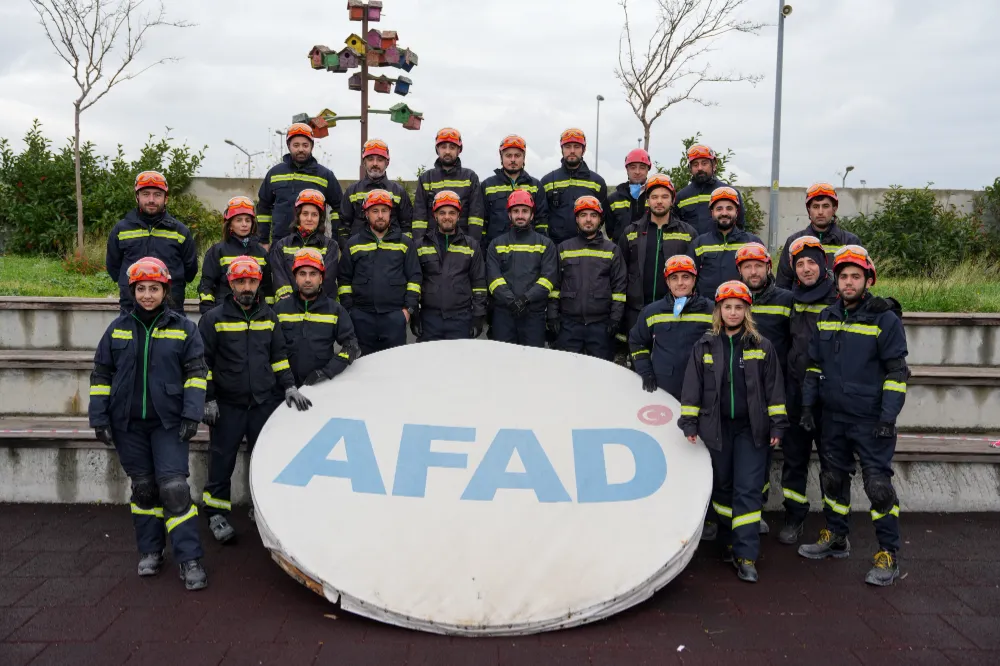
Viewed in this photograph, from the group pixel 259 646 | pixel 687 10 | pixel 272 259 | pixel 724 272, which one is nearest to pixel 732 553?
pixel 724 272

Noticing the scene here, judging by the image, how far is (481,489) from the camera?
429cm

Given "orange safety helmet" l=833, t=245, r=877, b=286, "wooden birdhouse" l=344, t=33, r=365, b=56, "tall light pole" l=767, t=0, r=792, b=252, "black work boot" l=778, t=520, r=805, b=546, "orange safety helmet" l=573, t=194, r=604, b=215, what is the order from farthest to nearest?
1. "tall light pole" l=767, t=0, r=792, b=252
2. "wooden birdhouse" l=344, t=33, r=365, b=56
3. "orange safety helmet" l=573, t=194, r=604, b=215
4. "black work boot" l=778, t=520, r=805, b=546
5. "orange safety helmet" l=833, t=245, r=877, b=286

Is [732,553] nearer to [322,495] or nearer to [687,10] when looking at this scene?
[322,495]

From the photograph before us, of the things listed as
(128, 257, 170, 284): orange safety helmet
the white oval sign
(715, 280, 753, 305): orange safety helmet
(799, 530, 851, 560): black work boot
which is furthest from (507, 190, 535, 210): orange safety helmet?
(799, 530, 851, 560): black work boot

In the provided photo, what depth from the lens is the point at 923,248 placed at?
12.4m

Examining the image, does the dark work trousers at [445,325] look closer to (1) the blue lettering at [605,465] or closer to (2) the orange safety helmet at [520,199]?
(2) the orange safety helmet at [520,199]

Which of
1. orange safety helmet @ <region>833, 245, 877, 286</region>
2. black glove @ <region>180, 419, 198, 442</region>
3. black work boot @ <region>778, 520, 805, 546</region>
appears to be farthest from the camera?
black work boot @ <region>778, 520, 805, 546</region>

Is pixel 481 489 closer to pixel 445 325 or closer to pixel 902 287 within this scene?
pixel 445 325

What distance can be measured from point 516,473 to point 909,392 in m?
4.53

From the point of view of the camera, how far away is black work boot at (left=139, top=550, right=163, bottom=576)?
446 cm

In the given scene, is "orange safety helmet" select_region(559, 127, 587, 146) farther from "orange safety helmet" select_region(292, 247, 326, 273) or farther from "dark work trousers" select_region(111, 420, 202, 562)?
"dark work trousers" select_region(111, 420, 202, 562)

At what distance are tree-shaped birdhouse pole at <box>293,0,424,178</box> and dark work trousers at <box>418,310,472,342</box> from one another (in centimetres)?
643

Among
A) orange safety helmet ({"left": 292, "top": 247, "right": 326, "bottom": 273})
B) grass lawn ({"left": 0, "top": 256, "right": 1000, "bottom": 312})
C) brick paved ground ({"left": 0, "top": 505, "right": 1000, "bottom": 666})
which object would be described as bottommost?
brick paved ground ({"left": 0, "top": 505, "right": 1000, "bottom": 666})

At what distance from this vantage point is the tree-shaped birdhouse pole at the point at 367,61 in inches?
451
